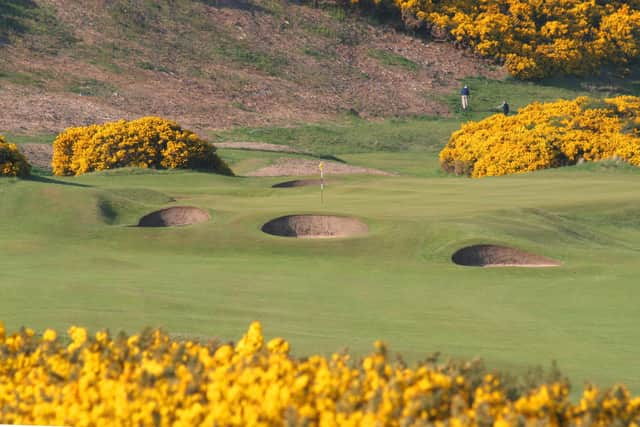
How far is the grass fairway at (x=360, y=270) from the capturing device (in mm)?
10859

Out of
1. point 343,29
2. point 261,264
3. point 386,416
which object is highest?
point 343,29

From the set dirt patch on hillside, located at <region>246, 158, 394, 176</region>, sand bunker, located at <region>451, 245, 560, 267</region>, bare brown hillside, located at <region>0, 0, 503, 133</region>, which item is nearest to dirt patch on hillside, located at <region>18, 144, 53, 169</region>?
bare brown hillside, located at <region>0, 0, 503, 133</region>

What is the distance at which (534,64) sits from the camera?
61.8 m

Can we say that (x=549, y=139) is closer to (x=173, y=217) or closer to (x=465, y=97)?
(x=173, y=217)

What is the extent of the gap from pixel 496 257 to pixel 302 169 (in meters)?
20.2

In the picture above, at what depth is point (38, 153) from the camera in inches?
1527

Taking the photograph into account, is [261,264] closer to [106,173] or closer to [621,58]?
[106,173]

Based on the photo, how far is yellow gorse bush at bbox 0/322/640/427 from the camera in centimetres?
606

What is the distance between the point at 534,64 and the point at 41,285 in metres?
52.3

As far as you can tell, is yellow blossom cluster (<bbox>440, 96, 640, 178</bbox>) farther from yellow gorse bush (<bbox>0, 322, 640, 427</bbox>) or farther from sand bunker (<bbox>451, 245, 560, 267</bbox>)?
yellow gorse bush (<bbox>0, 322, 640, 427</bbox>)

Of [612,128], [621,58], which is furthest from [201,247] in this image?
[621,58]

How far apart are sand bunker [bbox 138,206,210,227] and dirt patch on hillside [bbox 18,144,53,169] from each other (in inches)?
666

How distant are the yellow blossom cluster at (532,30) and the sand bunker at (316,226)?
4359 cm

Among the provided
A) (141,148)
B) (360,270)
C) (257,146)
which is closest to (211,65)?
(257,146)
